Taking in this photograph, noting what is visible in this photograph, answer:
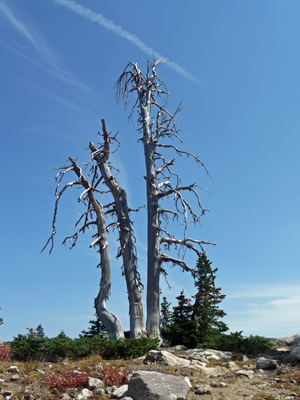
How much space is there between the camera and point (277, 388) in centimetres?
812

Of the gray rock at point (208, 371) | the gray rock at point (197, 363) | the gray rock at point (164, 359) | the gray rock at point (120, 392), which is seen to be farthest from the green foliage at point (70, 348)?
the gray rock at point (120, 392)

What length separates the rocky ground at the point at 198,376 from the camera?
25.2 feet

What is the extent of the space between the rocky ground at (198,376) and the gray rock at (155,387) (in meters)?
0.04

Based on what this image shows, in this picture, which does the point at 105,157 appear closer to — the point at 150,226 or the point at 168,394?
the point at 150,226

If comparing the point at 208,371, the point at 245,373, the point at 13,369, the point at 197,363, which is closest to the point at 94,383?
the point at 13,369

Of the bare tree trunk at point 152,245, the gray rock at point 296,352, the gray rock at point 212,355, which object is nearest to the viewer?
the gray rock at point 296,352

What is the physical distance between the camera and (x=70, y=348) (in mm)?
10938

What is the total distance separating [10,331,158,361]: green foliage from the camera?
10.8 m

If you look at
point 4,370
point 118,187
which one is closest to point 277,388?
point 4,370

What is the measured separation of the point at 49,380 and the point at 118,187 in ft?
31.2

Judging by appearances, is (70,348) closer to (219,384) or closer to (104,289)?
(104,289)

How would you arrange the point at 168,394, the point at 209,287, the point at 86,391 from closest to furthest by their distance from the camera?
the point at 168,394
the point at 86,391
the point at 209,287

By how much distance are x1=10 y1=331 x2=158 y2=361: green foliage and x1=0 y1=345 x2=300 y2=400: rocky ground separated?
677 mm

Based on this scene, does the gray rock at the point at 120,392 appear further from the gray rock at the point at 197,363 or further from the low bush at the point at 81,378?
the gray rock at the point at 197,363
